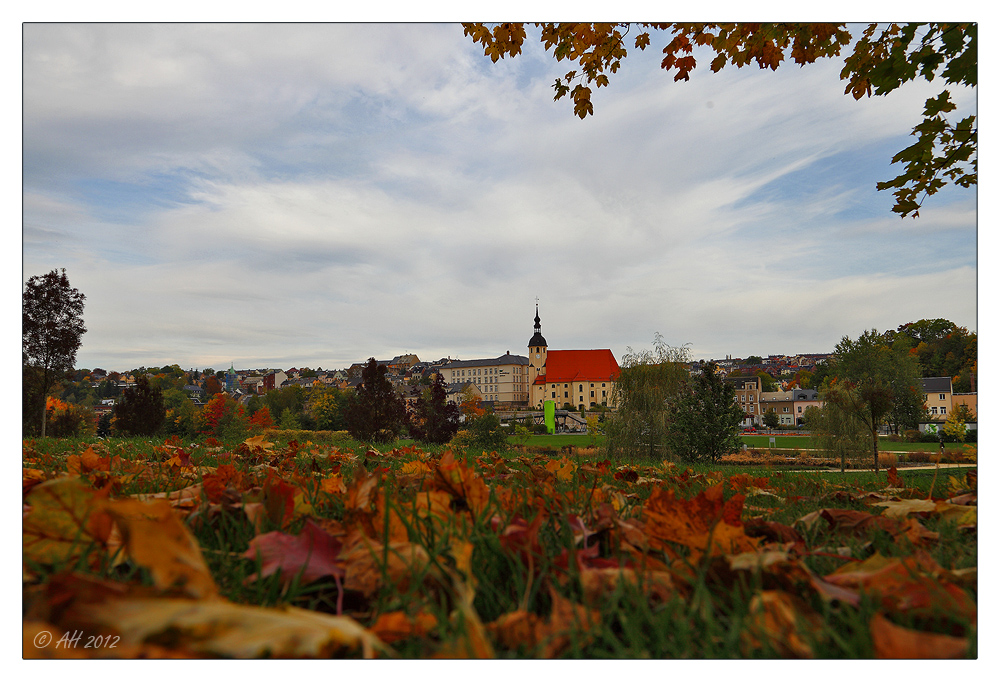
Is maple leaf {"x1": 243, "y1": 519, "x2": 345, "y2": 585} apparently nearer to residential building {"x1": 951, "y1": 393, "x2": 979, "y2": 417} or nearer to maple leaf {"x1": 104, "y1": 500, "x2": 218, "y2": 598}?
maple leaf {"x1": 104, "y1": 500, "x2": 218, "y2": 598}

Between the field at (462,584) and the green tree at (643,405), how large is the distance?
1923 cm

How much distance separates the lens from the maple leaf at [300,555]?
79 centimetres

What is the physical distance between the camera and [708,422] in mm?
19125

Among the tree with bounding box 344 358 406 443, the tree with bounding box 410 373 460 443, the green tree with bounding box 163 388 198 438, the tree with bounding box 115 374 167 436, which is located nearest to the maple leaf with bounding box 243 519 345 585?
the tree with bounding box 115 374 167 436

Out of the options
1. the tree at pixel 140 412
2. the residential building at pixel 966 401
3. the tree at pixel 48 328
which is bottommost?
the tree at pixel 140 412

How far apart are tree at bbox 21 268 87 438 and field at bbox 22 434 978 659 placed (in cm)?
98

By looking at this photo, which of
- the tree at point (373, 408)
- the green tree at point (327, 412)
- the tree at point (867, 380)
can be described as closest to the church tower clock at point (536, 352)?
the green tree at point (327, 412)

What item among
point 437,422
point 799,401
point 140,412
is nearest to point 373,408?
point 437,422

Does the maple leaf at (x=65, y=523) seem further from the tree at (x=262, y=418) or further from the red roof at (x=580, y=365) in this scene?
the red roof at (x=580, y=365)

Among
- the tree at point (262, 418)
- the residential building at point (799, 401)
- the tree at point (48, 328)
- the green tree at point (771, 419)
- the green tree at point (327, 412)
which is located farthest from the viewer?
the green tree at point (771, 419)

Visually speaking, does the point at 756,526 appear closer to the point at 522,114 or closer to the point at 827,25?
the point at 827,25

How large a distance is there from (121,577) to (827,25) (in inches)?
109

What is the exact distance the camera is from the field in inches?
22.3

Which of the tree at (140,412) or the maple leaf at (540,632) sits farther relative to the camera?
the tree at (140,412)
